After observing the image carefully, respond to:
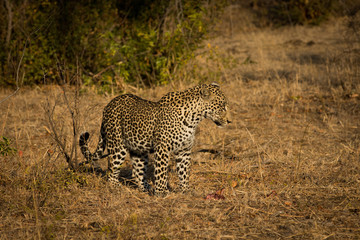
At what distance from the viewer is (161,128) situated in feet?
20.5

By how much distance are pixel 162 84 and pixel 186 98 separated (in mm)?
5897

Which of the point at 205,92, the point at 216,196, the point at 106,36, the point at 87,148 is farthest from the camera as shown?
the point at 106,36

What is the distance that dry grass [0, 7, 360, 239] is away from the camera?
4926 mm

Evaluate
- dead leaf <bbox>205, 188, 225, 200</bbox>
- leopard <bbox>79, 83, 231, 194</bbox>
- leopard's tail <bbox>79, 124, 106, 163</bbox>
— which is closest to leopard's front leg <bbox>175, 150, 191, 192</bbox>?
leopard <bbox>79, 83, 231, 194</bbox>

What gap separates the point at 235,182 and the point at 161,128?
1.34 meters

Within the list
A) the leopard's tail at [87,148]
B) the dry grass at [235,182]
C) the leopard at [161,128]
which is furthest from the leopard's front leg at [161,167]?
the leopard's tail at [87,148]

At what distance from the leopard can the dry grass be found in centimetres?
32

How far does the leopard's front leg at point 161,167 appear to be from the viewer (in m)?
6.24

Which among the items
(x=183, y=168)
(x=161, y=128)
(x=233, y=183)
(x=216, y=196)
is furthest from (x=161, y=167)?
(x=233, y=183)

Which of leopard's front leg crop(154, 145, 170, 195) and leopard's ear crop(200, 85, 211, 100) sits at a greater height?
leopard's ear crop(200, 85, 211, 100)

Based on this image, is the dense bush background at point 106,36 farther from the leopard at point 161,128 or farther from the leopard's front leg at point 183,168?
the leopard's front leg at point 183,168

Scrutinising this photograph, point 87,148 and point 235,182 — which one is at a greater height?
point 87,148

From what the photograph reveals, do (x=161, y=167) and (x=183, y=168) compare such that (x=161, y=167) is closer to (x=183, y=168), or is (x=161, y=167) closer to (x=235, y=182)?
(x=183, y=168)

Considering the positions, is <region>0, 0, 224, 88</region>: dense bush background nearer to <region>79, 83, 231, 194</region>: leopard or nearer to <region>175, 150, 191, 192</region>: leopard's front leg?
<region>79, 83, 231, 194</region>: leopard
